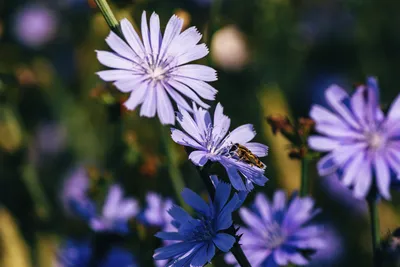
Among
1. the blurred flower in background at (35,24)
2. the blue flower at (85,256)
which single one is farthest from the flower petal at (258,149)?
the blurred flower in background at (35,24)

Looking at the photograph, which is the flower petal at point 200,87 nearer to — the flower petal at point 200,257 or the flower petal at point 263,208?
the flower petal at point 200,257

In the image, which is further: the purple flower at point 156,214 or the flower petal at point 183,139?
the purple flower at point 156,214

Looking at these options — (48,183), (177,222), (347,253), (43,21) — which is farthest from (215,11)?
(43,21)

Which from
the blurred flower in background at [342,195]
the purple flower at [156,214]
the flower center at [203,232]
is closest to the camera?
the flower center at [203,232]

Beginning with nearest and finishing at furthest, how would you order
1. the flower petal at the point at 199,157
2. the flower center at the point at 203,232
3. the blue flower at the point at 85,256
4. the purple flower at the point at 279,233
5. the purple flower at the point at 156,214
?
the flower petal at the point at 199,157, the flower center at the point at 203,232, the purple flower at the point at 279,233, the purple flower at the point at 156,214, the blue flower at the point at 85,256

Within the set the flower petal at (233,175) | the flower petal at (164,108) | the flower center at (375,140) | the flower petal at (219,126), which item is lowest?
the flower center at (375,140)

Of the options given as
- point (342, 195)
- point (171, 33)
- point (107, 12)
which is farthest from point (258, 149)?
point (342, 195)

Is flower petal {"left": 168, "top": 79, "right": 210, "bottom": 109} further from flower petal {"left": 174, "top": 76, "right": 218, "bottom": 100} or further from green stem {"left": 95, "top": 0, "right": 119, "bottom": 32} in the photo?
green stem {"left": 95, "top": 0, "right": 119, "bottom": 32}

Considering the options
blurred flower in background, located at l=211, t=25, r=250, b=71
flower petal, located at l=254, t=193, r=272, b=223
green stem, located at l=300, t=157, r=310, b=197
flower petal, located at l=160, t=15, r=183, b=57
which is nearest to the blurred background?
blurred flower in background, located at l=211, t=25, r=250, b=71
